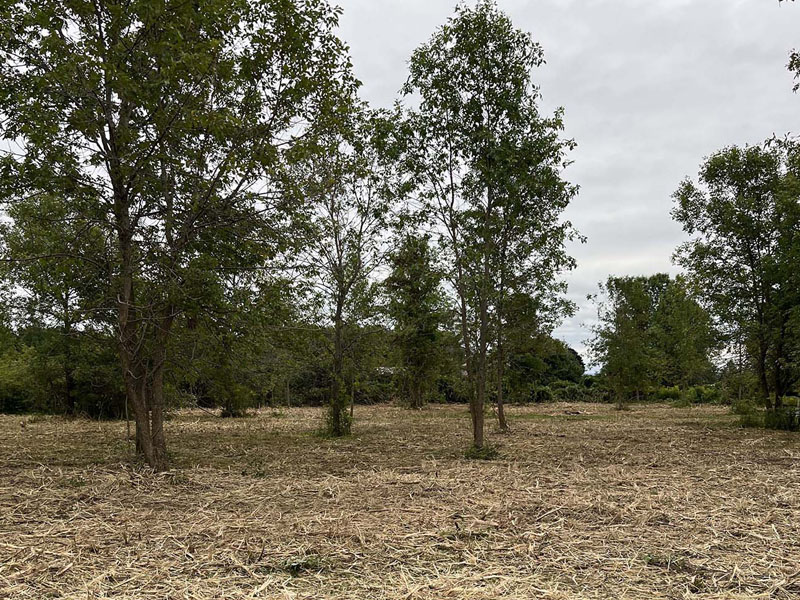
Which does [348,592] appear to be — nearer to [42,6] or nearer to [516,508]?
[516,508]

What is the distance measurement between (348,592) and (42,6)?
7.94 metres

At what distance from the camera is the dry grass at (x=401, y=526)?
4.25 m

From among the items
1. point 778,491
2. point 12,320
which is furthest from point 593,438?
point 12,320

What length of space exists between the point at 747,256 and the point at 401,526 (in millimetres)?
16739

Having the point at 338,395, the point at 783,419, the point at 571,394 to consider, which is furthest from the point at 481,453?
the point at 571,394

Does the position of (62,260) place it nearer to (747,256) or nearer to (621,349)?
(747,256)

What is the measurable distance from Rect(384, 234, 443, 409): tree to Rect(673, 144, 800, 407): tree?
8.72 m

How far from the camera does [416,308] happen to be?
13.7m

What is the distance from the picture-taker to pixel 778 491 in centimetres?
743

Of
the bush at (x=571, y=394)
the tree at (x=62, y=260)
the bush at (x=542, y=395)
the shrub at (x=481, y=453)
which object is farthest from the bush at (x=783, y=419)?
the bush at (x=571, y=394)

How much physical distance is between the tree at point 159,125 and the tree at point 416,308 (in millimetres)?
3570

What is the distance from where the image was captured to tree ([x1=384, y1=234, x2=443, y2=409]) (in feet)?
39.8

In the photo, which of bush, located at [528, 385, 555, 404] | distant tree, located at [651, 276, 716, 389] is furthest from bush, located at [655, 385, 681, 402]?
bush, located at [528, 385, 555, 404]

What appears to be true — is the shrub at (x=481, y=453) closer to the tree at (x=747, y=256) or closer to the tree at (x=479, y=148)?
the tree at (x=479, y=148)
